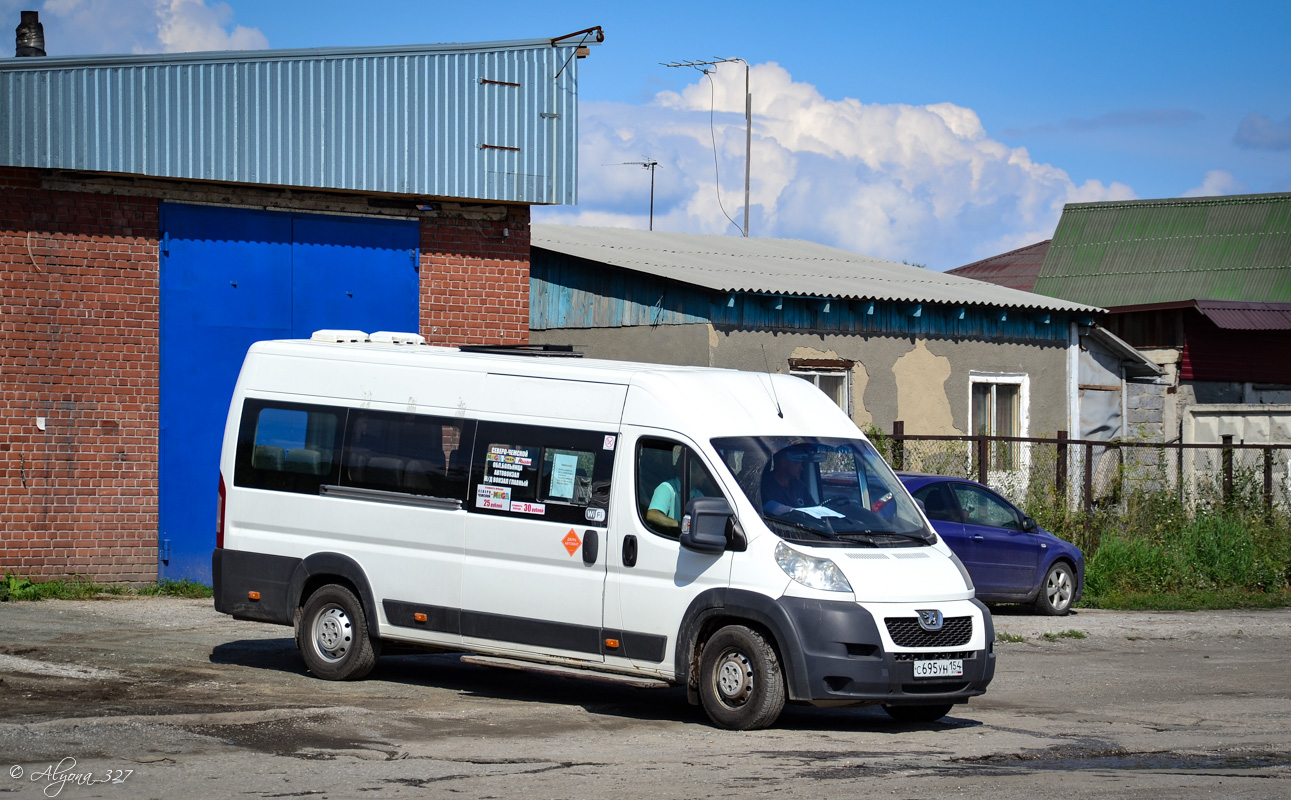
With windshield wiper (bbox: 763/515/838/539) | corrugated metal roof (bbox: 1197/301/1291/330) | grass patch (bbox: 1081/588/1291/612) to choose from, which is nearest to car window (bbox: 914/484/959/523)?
grass patch (bbox: 1081/588/1291/612)

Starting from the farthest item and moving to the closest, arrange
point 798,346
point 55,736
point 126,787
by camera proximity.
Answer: point 798,346
point 55,736
point 126,787

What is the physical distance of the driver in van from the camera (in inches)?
360

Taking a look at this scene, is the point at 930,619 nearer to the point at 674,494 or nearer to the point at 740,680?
the point at 740,680

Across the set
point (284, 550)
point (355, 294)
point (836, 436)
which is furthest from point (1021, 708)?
point (355, 294)

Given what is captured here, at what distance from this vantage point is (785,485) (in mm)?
9289

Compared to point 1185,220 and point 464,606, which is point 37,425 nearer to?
point 464,606

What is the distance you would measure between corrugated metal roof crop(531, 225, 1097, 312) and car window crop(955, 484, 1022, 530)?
5.30m

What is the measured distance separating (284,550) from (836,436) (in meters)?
4.24

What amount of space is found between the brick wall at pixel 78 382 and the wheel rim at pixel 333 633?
229 inches

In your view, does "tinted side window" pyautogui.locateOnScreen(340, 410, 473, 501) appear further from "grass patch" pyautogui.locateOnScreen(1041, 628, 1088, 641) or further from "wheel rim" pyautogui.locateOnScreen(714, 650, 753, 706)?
"grass patch" pyautogui.locateOnScreen(1041, 628, 1088, 641)

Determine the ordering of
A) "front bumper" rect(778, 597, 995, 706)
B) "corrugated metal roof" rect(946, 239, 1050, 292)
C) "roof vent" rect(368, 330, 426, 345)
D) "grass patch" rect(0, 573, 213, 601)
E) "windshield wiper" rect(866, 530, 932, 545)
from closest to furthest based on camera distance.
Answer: "front bumper" rect(778, 597, 995, 706)
"windshield wiper" rect(866, 530, 932, 545)
"roof vent" rect(368, 330, 426, 345)
"grass patch" rect(0, 573, 213, 601)
"corrugated metal roof" rect(946, 239, 1050, 292)

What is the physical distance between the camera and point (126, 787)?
22.5 ft

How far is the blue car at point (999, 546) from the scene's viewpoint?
15.5 metres

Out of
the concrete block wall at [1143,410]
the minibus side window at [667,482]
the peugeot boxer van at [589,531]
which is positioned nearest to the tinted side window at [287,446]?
the peugeot boxer van at [589,531]
